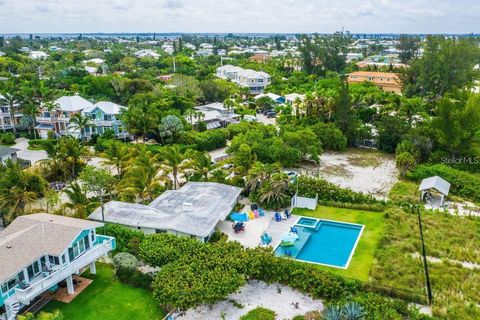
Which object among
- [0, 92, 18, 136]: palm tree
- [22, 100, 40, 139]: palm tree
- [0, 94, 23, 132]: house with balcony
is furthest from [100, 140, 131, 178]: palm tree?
[0, 94, 23, 132]: house with balcony

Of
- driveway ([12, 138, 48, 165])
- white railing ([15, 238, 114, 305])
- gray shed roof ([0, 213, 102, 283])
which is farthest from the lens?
driveway ([12, 138, 48, 165])

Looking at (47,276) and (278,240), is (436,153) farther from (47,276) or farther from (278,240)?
(47,276)

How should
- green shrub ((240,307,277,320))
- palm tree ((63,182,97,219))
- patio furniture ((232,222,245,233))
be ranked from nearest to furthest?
green shrub ((240,307,277,320)), palm tree ((63,182,97,219)), patio furniture ((232,222,245,233))

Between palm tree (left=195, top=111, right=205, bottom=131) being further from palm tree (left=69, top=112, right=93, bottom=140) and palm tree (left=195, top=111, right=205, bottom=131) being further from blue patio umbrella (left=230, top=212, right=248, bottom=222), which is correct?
blue patio umbrella (left=230, top=212, right=248, bottom=222)

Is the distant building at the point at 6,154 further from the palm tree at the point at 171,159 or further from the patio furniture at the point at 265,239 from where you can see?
the patio furniture at the point at 265,239

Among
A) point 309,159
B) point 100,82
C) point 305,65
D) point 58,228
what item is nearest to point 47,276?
point 58,228

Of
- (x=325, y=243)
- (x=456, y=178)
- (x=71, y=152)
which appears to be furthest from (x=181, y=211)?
(x=456, y=178)

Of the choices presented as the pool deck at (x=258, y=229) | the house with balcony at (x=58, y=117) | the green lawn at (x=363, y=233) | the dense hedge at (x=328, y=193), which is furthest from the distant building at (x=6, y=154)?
the green lawn at (x=363, y=233)

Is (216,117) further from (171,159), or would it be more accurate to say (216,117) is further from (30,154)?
(171,159)
